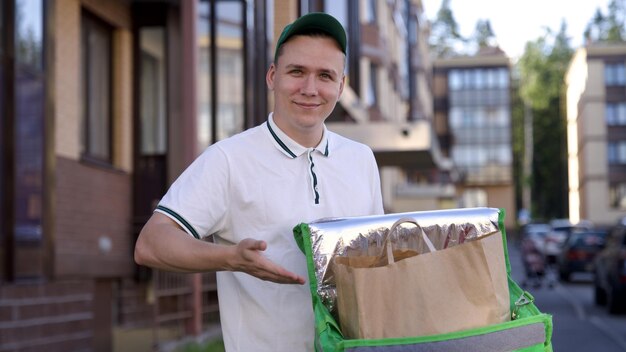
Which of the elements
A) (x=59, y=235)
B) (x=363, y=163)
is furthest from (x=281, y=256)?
(x=59, y=235)

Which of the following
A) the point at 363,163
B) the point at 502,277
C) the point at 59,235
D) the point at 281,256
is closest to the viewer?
the point at 502,277

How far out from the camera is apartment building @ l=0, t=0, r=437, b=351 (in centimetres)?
1034

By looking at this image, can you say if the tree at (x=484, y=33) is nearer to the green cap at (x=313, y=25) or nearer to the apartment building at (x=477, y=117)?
the apartment building at (x=477, y=117)

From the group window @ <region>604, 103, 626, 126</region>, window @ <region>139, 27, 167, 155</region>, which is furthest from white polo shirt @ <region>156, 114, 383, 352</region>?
window @ <region>604, 103, 626, 126</region>

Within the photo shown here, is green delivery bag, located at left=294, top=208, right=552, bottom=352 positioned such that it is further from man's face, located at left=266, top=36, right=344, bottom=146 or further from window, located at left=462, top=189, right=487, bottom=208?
window, located at left=462, top=189, right=487, bottom=208

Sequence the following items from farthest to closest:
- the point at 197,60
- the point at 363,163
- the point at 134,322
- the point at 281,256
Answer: the point at 134,322, the point at 197,60, the point at 363,163, the point at 281,256

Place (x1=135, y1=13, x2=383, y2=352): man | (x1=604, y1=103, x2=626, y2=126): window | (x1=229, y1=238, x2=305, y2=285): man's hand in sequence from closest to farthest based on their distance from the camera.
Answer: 1. (x1=229, y1=238, x2=305, y2=285): man's hand
2. (x1=135, y1=13, x2=383, y2=352): man
3. (x1=604, y1=103, x2=626, y2=126): window

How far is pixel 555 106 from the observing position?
308 ft

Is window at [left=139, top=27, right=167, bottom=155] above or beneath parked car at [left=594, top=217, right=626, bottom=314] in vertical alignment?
above

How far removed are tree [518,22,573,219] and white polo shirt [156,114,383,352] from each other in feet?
290

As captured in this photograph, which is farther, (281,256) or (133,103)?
(133,103)

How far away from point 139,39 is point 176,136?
1.52 metres

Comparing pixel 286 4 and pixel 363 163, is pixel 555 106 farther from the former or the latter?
pixel 363 163

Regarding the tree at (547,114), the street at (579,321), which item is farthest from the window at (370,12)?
the tree at (547,114)
